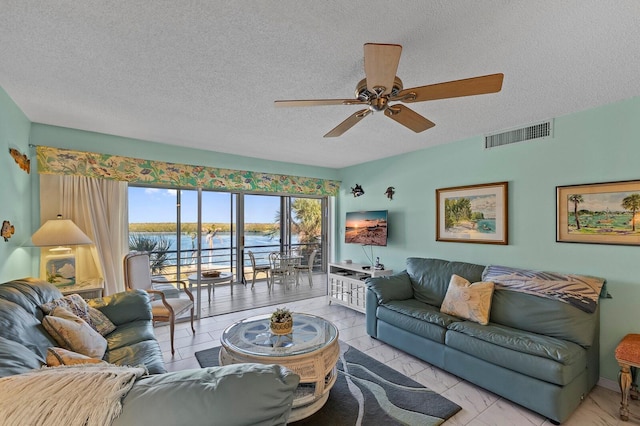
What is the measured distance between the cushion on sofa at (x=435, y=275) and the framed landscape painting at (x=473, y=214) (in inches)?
15.1

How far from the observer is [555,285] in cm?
256

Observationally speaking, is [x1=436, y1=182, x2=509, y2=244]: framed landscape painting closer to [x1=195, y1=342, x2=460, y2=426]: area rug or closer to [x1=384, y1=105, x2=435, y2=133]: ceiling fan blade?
[x1=384, y1=105, x2=435, y2=133]: ceiling fan blade

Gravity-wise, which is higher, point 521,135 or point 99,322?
point 521,135

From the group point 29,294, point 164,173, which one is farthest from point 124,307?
point 164,173

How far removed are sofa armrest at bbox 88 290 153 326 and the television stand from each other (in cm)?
269

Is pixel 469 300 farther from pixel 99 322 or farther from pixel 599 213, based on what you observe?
pixel 99 322

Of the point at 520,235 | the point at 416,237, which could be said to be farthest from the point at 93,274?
the point at 520,235

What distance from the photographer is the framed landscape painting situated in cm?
328

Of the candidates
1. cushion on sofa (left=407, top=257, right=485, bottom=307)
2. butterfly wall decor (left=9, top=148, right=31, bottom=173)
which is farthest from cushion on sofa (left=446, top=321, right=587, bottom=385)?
butterfly wall decor (left=9, top=148, right=31, bottom=173)

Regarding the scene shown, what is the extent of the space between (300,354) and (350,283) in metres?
2.45

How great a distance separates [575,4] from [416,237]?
312 centimetres

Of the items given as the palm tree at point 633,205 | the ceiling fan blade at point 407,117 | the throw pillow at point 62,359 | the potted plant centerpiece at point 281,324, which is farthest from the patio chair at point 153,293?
the palm tree at point 633,205

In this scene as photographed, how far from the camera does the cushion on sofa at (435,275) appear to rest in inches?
128

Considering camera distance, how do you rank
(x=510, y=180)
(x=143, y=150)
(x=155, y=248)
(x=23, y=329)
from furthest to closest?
(x=155, y=248) < (x=143, y=150) < (x=510, y=180) < (x=23, y=329)
